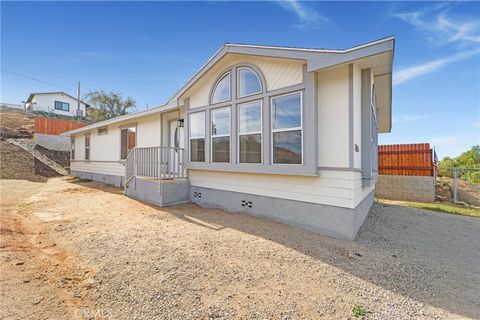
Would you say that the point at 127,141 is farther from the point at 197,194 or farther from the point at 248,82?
the point at 248,82

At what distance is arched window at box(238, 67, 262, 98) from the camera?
17.8 feet

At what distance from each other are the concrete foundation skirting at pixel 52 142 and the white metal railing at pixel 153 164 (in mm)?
16829

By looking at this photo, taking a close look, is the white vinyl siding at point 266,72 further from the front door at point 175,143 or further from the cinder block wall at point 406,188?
the cinder block wall at point 406,188

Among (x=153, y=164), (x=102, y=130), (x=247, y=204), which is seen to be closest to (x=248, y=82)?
(x=247, y=204)

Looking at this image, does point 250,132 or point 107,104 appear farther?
point 107,104

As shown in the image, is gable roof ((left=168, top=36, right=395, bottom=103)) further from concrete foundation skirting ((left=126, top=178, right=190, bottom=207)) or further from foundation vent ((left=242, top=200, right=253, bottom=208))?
concrete foundation skirting ((left=126, top=178, right=190, bottom=207))

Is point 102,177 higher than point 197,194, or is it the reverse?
point 102,177

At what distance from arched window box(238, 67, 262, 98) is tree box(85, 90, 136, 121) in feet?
102

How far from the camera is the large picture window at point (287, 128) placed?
15.4 ft

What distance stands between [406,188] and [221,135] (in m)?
9.13

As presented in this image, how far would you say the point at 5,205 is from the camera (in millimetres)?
6309

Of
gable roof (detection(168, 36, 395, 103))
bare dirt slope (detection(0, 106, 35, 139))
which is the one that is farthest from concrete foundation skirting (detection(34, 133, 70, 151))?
gable roof (detection(168, 36, 395, 103))

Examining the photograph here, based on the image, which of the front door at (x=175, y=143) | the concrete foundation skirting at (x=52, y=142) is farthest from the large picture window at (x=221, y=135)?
the concrete foundation skirting at (x=52, y=142)

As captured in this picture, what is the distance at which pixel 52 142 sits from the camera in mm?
19531
